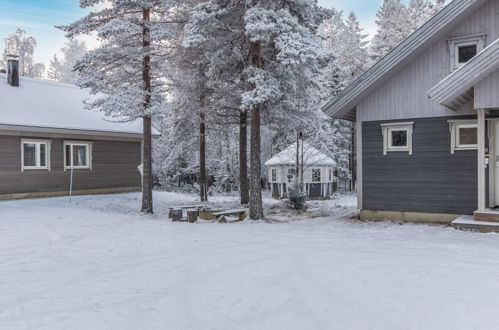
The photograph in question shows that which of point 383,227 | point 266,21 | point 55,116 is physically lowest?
point 383,227

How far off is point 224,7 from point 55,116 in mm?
9974

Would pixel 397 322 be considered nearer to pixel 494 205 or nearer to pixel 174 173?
pixel 494 205

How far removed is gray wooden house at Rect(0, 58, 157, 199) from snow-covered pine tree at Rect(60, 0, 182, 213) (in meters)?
5.05

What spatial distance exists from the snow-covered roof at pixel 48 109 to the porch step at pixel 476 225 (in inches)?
476

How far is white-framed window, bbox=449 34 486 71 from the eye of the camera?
1130 cm

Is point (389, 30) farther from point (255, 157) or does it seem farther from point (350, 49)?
point (255, 157)

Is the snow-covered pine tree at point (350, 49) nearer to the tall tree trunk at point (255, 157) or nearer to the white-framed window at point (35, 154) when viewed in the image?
the tall tree trunk at point (255, 157)

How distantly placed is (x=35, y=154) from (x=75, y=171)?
6.26ft

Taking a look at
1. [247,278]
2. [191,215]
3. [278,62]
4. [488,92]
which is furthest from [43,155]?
[488,92]

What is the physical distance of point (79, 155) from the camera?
64.3 feet

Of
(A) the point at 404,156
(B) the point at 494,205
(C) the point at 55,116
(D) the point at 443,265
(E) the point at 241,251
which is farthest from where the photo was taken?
(C) the point at 55,116

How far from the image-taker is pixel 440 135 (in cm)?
1150

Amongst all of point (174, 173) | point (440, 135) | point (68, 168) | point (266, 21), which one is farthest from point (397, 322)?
point (174, 173)

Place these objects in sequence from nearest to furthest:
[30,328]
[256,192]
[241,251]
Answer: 1. [30,328]
2. [241,251]
3. [256,192]
